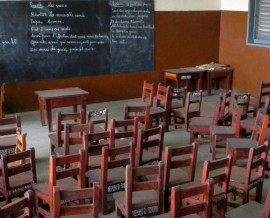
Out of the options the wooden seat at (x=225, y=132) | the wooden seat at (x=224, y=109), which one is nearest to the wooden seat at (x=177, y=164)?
the wooden seat at (x=225, y=132)

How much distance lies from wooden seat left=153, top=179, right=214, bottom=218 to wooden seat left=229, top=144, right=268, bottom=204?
0.97 metres

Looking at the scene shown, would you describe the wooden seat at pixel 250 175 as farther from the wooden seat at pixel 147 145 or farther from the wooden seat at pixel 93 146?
the wooden seat at pixel 93 146

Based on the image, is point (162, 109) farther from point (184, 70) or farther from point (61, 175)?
point (61, 175)

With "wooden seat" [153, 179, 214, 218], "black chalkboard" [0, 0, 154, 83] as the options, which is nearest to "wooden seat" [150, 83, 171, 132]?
"black chalkboard" [0, 0, 154, 83]

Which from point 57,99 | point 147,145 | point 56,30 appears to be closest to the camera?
point 147,145

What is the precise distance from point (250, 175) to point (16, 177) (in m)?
2.26

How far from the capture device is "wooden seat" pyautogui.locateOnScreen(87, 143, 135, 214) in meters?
4.01

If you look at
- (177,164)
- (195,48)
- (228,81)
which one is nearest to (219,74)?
(228,81)

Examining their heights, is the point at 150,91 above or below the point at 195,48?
below

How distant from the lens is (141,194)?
388 centimetres

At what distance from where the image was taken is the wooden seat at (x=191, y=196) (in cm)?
299

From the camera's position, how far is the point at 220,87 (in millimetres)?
10914

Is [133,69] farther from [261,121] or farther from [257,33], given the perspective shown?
[261,121]

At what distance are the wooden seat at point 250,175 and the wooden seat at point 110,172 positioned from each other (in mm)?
1052
